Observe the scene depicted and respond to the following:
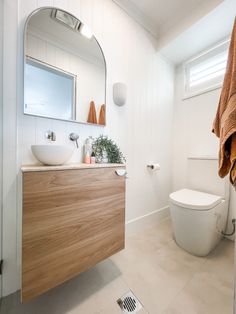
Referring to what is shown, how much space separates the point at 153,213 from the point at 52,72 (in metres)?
1.78

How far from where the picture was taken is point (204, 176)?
1565mm

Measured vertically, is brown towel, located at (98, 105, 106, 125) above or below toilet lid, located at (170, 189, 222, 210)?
above

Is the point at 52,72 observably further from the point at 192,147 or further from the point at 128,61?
the point at 192,147

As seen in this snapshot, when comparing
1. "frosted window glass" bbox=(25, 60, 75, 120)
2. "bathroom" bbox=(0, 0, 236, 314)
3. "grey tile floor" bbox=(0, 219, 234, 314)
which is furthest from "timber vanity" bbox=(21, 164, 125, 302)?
"frosted window glass" bbox=(25, 60, 75, 120)

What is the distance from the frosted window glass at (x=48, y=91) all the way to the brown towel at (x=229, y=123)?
0.99 metres

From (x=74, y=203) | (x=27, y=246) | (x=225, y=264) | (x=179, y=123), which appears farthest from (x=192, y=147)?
(x=27, y=246)

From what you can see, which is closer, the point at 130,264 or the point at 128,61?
the point at 130,264

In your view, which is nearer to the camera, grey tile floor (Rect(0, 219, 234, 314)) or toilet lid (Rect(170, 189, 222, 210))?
grey tile floor (Rect(0, 219, 234, 314))

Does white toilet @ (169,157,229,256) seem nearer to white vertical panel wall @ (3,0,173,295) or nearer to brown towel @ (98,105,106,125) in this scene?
white vertical panel wall @ (3,0,173,295)

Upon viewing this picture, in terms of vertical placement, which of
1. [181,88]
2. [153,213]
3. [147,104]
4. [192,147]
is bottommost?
[153,213]

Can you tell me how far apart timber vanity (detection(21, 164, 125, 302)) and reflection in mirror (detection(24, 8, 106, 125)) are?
51 centimetres

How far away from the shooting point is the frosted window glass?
971 millimetres

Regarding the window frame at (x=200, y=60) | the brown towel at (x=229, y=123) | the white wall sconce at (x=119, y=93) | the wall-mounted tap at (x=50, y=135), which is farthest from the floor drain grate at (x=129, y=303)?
→ the window frame at (x=200, y=60)

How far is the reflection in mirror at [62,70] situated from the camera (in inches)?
38.6
